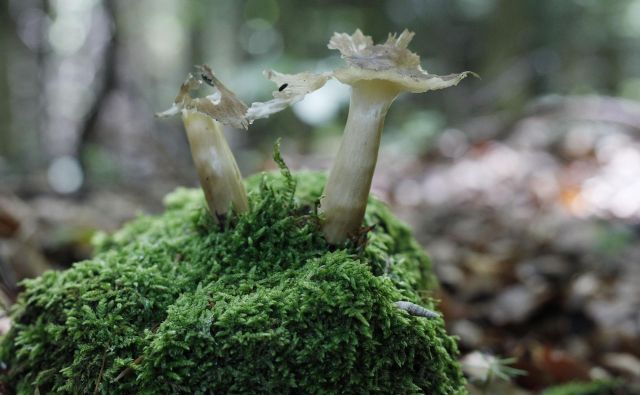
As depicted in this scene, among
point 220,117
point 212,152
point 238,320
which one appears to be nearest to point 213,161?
point 212,152

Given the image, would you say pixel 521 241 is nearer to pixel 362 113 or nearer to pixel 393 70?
pixel 362 113

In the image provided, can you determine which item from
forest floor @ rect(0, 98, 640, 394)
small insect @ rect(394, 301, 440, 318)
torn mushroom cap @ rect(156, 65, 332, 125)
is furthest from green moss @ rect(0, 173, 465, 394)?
forest floor @ rect(0, 98, 640, 394)

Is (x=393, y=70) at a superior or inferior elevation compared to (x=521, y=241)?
inferior

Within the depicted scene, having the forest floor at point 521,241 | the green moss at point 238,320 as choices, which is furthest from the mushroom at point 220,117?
the forest floor at point 521,241

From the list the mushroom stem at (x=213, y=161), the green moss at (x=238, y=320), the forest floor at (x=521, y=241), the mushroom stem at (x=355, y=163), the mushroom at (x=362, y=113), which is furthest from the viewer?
the forest floor at (x=521, y=241)

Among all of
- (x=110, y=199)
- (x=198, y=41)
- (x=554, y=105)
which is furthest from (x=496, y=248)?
(x=198, y=41)

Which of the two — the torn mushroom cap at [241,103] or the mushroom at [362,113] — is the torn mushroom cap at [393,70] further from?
the torn mushroom cap at [241,103]

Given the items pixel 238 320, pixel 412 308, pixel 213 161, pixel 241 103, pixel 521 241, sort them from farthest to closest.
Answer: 1. pixel 521 241
2. pixel 213 161
3. pixel 241 103
4. pixel 412 308
5. pixel 238 320

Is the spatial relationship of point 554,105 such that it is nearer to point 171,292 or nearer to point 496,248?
point 496,248
